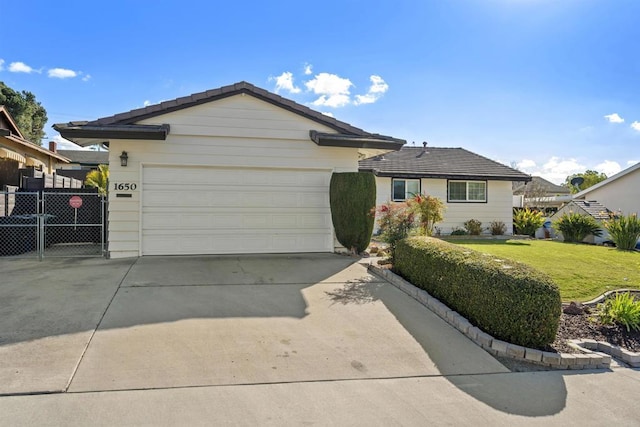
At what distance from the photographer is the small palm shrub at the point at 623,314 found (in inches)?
206

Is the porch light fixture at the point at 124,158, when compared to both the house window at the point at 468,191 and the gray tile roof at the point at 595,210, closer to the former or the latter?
the house window at the point at 468,191

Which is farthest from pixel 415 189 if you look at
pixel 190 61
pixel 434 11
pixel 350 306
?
pixel 350 306

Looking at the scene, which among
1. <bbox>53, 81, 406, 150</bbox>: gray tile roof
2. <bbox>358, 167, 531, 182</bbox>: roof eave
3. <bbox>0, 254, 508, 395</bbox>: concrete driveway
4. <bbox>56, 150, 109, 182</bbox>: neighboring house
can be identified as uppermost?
<bbox>56, 150, 109, 182</bbox>: neighboring house

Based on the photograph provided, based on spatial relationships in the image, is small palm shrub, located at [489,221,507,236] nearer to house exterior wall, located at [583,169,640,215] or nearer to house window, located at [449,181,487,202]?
house window, located at [449,181,487,202]

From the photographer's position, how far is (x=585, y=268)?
889cm

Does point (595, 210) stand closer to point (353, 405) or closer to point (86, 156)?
point (353, 405)

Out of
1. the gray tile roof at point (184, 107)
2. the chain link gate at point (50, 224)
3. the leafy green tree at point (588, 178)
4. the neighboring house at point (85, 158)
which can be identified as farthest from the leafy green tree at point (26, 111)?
the leafy green tree at point (588, 178)

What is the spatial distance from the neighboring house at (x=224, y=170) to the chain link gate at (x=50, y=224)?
41.5 inches

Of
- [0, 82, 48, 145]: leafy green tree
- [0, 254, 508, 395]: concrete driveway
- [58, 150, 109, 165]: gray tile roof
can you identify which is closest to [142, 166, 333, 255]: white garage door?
[0, 254, 508, 395]: concrete driveway

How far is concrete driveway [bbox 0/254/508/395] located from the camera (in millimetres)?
3649

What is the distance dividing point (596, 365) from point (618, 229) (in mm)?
11252

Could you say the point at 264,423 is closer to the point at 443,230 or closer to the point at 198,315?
the point at 198,315

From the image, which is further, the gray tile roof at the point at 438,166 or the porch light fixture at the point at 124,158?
the gray tile roof at the point at 438,166

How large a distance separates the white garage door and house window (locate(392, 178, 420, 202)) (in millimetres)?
7770
